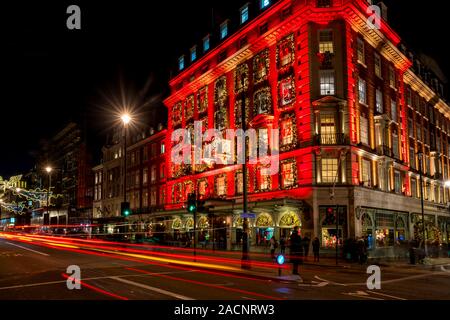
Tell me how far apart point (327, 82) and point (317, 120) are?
3.18 m

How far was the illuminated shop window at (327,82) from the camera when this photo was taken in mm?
31609

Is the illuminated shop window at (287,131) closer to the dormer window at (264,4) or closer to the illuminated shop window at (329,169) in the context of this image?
the illuminated shop window at (329,169)

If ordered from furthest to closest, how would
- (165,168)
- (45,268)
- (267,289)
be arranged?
(165,168) < (45,268) < (267,289)

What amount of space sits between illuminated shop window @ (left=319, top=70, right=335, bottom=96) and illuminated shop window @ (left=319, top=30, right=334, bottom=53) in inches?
70.4

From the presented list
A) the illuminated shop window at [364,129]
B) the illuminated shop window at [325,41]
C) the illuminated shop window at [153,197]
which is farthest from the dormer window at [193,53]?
the illuminated shop window at [364,129]

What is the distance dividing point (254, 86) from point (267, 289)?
27.0 metres

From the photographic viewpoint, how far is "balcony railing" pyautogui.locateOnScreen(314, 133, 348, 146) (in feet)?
99.9

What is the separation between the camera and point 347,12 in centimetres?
3156

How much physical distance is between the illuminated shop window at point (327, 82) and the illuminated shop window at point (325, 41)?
1.79 m

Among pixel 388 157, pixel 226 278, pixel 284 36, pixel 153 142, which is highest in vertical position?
pixel 284 36

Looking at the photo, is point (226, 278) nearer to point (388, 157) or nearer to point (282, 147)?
point (282, 147)

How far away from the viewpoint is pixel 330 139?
30719 millimetres
